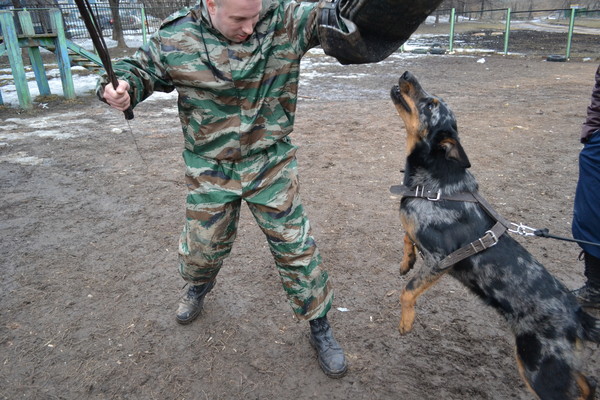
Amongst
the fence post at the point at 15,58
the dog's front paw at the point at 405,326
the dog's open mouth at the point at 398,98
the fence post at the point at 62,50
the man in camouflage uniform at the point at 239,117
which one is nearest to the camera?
the man in camouflage uniform at the point at 239,117

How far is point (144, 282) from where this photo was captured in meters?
3.81

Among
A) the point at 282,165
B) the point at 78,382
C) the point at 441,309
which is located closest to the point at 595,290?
the point at 441,309

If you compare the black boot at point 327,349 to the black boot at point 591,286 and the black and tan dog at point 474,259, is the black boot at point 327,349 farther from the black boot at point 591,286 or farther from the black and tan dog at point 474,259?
the black boot at point 591,286

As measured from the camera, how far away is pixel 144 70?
8.47 feet

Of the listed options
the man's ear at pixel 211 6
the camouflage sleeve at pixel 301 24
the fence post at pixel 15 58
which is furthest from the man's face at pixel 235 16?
the fence post at pixel 15 58

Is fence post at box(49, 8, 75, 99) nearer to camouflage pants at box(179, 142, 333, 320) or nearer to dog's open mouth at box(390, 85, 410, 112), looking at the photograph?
camouflage pants at box(179, 142, 333, 320)

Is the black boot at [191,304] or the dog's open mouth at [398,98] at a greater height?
the dog's open mouth at [398,98]

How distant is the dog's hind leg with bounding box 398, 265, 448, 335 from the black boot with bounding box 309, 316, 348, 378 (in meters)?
0.48

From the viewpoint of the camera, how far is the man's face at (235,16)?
2293mm

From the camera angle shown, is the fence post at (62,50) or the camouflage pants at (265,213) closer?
the camouflage pants at (265,213)

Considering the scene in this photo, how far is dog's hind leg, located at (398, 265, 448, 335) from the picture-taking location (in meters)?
2.90

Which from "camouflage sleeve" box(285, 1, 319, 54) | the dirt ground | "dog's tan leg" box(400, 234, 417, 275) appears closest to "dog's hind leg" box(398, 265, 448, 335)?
the dirt ground

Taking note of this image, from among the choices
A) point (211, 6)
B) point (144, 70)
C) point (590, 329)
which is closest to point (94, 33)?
point (144, 70)

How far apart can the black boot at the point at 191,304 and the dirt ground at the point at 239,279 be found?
9 cm
